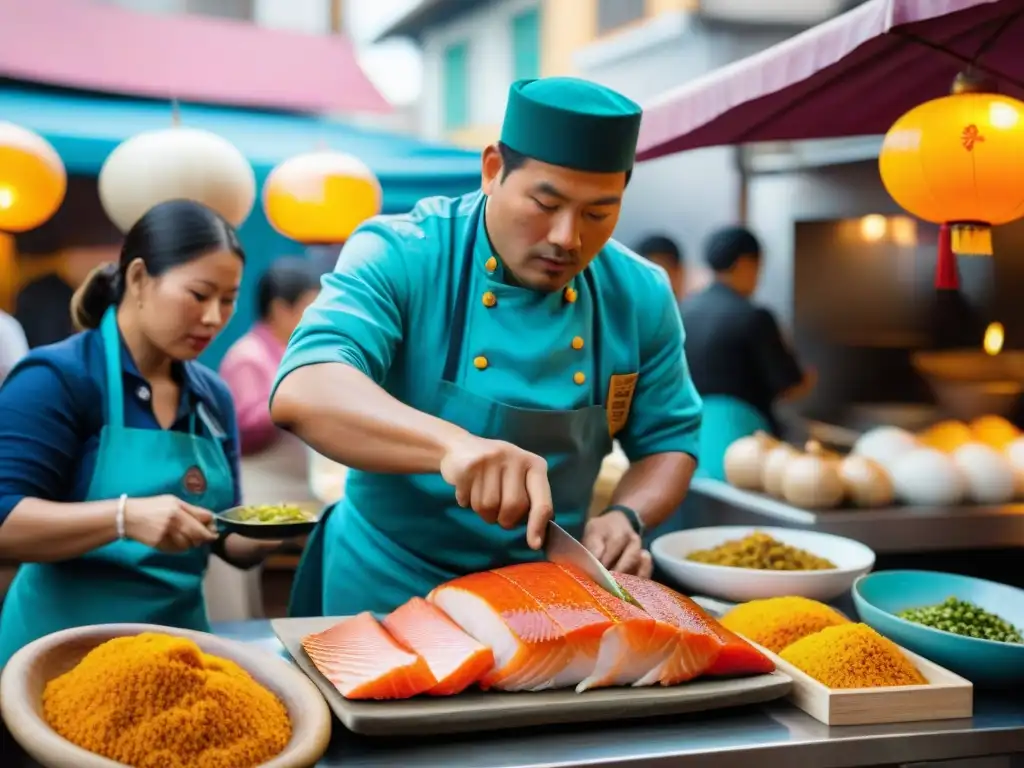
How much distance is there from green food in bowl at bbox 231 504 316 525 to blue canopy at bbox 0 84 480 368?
2736mm

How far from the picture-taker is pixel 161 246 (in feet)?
8.11

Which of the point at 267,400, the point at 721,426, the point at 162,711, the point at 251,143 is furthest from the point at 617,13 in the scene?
the point at 162,711

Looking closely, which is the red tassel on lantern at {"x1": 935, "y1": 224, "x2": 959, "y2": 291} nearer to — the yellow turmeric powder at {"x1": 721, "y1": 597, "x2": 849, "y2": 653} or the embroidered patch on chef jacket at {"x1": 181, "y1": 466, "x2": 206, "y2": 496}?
the yellow turmeric powder at {"x1": 721, "y1": 597, "x2": 849, "y2": 653}

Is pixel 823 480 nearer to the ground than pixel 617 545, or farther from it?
nearer to the ground

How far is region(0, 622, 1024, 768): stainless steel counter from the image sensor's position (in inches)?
57.1

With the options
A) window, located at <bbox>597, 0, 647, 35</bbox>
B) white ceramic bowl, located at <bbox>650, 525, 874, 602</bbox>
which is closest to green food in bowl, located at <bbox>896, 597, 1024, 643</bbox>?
Result: white ceramic bowl, located at <bbox>650, 525, 874, 602</bbox>

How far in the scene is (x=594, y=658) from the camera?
1594 mm

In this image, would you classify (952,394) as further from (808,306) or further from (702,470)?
(808,306)

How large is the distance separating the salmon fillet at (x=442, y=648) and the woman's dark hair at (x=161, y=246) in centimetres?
113

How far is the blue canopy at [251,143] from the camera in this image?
203 inches

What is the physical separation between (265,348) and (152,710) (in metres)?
3.64

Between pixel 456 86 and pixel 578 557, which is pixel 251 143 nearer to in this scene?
pixel 578 557

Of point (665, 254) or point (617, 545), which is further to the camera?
point (665, 254)

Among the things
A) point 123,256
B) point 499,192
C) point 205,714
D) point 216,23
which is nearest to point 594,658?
point 205,714
